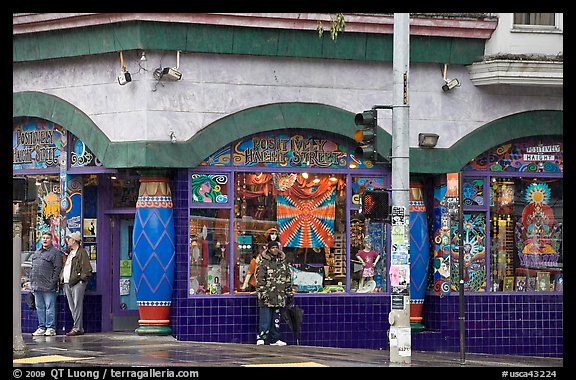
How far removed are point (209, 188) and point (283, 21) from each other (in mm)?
3191

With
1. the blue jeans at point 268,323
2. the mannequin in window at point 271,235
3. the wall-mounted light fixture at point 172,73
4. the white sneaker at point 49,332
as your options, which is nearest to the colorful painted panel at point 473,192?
the mannequin in window at point 271,235

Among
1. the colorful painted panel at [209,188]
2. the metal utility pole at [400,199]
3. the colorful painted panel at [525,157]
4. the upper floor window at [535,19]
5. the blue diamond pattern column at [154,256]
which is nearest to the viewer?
the metal utility pole at [400,199]

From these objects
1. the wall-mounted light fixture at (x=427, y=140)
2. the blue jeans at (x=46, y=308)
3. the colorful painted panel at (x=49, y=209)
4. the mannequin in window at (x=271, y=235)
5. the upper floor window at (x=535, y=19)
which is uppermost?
the upper floor window at (x=535, y=19)

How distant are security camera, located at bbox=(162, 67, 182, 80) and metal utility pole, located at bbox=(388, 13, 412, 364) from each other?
4.40 meters

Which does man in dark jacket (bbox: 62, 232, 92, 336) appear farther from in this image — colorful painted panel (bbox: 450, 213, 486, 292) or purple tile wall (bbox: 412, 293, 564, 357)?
colorful painted panel (bbox: 450, 213, 486, 292)

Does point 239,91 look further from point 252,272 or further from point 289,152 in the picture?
point 252,272

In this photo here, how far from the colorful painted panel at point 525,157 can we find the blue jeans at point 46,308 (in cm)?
800

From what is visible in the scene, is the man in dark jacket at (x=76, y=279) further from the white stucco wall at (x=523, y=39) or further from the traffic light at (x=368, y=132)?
the white stucco wall at (x=523, y=39)

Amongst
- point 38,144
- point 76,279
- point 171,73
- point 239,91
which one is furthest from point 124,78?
point 76,279

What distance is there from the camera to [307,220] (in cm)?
2233

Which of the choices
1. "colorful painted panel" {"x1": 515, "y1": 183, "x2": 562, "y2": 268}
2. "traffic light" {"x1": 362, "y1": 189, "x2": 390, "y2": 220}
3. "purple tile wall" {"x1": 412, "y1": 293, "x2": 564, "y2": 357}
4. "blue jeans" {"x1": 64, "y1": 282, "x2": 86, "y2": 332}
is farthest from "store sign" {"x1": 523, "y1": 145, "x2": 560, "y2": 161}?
"blue jeans" {"x1": 64, "y1": 282, "x2": 86, "y2": 332}

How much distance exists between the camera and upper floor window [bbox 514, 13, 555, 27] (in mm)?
22812

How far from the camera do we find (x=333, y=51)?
22078mm

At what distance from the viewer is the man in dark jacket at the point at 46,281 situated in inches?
857
